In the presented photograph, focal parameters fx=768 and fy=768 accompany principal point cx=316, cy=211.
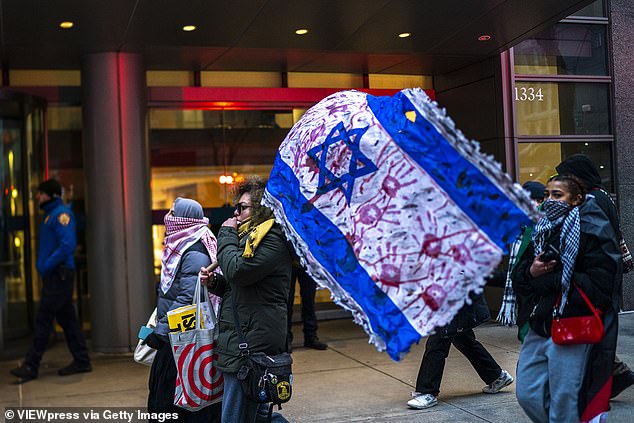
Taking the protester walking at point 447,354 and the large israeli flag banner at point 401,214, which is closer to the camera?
the large israeli flag banner at point 401,214

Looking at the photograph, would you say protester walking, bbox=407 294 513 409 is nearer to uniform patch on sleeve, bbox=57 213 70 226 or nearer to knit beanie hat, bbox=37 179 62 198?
uniform patch on sleeve, bbox=57 213 70 226

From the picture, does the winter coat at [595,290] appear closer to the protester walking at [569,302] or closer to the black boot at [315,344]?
the protester walking at [569,302]

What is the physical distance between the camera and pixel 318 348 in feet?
29.4

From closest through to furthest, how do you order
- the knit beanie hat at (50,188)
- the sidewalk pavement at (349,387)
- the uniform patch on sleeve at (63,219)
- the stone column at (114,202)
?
the sidewalk pavement at (349,387) → the uniform patch on sleeve at (63,219) → the knit beanie hat at (50,188) → the stone column at (114,202)

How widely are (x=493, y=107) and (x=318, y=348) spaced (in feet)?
13.2

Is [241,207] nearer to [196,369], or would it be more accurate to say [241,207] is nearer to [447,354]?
[196,369]

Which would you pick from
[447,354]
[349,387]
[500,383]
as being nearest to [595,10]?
[500,383]

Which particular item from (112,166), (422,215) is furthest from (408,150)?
(112,166)

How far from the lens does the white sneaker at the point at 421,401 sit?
6078mm

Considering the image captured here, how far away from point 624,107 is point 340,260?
29.5 ft

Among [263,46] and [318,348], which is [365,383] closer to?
[318,348]

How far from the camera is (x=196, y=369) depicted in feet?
14.5

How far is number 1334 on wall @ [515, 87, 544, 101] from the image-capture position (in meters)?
10.3

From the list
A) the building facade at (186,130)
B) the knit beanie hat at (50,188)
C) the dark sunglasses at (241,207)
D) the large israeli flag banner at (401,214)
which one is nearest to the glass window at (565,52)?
the building facade at (186,130)
